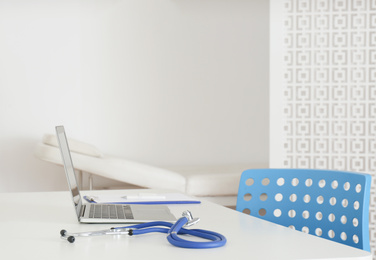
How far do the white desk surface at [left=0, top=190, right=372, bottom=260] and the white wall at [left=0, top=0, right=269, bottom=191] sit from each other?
4188mm

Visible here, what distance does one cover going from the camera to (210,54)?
6.15 m

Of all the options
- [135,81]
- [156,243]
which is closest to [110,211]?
[156,243]

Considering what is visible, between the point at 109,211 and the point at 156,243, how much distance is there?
43cm

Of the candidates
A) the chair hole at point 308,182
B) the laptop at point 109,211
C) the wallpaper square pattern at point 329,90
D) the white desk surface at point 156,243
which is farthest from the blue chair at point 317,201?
the wallpaper square pattern at point 329,90


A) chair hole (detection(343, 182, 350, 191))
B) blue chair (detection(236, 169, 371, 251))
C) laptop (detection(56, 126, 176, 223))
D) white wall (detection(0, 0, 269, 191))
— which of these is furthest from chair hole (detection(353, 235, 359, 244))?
white wall (detection(0, 0, 269, 191))

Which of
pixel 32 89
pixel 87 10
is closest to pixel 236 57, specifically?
pixel 87 10

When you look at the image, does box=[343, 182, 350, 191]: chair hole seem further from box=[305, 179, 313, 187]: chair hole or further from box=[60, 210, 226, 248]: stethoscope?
box=[60, 210, 226, 248]: stethoscope

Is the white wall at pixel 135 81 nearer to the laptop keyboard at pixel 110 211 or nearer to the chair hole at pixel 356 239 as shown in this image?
the laptop keyboard at pixel 110 211

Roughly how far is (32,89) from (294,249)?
4869 millimetres

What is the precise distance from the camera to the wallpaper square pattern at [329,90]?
3811 millimetres

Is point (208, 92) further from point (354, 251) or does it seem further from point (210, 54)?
point (354, 251)

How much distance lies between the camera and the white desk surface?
1229 millimetres

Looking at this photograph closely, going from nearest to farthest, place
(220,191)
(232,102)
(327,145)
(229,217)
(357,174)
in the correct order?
(229,217) → (357,174) → (327,145) → (220,191) → (232,102)

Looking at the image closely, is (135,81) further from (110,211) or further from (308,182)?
(110,211)
